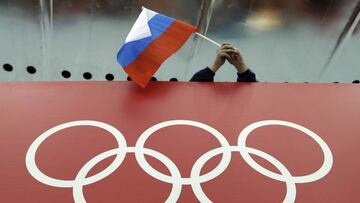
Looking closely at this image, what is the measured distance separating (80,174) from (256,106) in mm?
1070

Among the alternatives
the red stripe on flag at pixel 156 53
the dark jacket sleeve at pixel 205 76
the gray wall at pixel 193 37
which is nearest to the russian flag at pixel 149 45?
the red stripe on flag at pixel 156 53

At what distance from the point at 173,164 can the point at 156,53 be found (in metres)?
0.90

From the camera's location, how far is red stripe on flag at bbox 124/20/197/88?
9.09 ft

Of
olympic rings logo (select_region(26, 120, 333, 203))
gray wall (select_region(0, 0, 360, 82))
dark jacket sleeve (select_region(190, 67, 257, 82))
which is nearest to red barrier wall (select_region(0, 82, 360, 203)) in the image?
olympic rings logo (select_region(26, 120, 333, 203))

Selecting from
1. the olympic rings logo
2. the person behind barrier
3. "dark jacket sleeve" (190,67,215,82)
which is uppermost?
the person behind barrier

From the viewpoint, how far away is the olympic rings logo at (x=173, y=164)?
81.4 inches

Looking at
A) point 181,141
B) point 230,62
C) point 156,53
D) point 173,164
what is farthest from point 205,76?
point 173,164

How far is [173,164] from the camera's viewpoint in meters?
2.19

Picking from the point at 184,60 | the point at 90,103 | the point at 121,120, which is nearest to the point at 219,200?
the point at 121,120

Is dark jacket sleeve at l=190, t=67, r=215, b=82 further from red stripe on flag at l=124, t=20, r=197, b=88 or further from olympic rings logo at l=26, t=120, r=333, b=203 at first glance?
olympic rings logo at l=26, t=120, r=333, b=203

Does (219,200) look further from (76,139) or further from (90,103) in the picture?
(90,103)

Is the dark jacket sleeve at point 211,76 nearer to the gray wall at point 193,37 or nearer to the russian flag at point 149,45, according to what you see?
the russian flag at point 149,45

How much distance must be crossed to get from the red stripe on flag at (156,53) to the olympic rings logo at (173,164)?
0.45m

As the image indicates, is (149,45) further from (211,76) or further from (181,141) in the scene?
(181,141)
